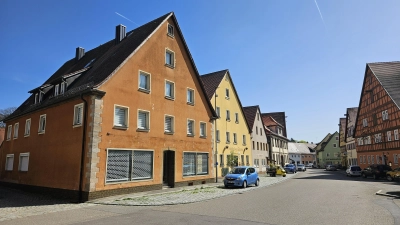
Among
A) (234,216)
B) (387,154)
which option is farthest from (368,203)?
(387,154)

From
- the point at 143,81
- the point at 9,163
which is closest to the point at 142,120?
the point at 143,81

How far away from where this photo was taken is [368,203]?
44.2ft

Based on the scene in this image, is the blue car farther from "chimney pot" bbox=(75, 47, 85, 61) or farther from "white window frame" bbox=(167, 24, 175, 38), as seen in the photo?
"chimney pot" bbox=(75, 47, 85, 61)

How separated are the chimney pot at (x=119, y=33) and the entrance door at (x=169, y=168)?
452 inches

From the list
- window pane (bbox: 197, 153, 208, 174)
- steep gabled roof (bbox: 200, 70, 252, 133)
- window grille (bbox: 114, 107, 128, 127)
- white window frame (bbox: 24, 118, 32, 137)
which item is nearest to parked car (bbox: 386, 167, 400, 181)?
steep gabled roof (bbox: 200, 70, 252, 133)

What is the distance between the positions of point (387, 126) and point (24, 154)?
1716 inches

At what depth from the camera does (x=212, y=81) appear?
119 feet

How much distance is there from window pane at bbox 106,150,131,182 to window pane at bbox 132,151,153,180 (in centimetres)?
57

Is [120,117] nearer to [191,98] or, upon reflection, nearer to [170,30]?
[191,98]

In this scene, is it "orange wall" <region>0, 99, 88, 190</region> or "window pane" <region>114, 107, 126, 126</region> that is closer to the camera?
"orange wall" <region>0, 99, 88, 190</region>

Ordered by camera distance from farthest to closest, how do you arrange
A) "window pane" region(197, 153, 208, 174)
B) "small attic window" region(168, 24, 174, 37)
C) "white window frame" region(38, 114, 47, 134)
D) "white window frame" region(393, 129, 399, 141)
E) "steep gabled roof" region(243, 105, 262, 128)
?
1. "steep gabled roof" region(243, 105, 262, 128)
2. "white window frame" region(393, 129, 399, 141)
3. "window pane" region(197, 153, 208, 174)
4. "small attic window" region(168, 24, 174, 37)
5. "white window frame" region(38, 114, 47, 134)

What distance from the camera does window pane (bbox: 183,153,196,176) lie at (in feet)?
75.4

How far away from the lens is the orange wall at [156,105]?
17.2 m

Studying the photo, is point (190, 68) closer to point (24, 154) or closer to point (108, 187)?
point (108, 187)
